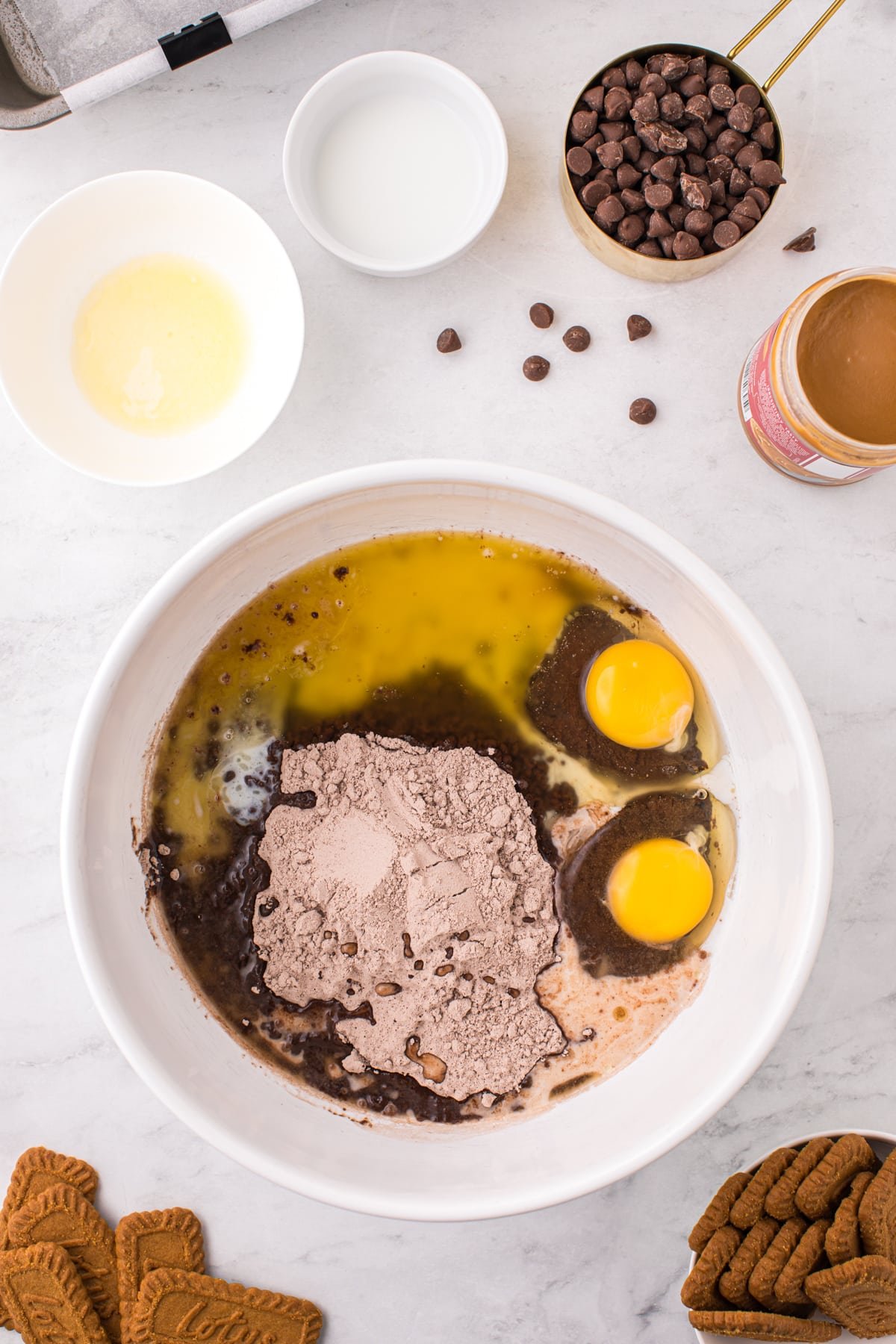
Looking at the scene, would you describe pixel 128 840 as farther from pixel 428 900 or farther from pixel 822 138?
pixel 822 138

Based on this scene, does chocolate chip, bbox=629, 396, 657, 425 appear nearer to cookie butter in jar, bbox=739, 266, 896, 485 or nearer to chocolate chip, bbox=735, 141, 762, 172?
cookie butter in jar, bbox=739, 266, 896, 485

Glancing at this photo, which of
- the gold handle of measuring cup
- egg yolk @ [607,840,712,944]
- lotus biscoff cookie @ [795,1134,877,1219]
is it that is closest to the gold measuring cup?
the gold handle of measuring cup

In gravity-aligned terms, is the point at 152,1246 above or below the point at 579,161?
below

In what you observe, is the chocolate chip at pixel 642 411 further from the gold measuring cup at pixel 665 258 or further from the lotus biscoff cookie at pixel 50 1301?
the lotus biscoff cookie at pixel 50 1301

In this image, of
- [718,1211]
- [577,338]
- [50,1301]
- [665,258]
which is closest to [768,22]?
[665,258]

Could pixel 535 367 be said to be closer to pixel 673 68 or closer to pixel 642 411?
pixel 642 411

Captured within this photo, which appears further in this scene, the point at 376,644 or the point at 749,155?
the point at 376,644
